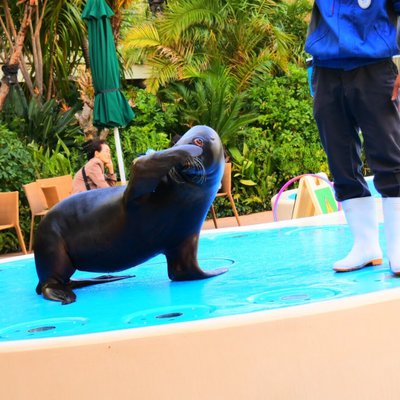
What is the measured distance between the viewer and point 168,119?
15797 mm

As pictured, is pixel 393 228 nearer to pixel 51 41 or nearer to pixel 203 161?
pixel 203 161

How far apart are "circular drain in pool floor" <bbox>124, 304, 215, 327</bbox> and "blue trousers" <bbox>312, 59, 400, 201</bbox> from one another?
104 cm

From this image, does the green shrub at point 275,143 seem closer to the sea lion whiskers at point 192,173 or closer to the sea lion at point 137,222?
the sea lion at point 137,222

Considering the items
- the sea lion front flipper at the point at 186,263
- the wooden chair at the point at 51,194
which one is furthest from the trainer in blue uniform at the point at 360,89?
the wooden chair at the point at 51,194

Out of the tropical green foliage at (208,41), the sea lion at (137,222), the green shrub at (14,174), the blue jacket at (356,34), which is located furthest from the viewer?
the tropical green foliage at (208,41)

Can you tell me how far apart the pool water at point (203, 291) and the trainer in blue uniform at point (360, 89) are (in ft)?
1.38

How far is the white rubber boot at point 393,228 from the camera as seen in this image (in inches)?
159

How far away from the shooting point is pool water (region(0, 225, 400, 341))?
375 cm

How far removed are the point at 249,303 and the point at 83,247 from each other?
3.32 ft

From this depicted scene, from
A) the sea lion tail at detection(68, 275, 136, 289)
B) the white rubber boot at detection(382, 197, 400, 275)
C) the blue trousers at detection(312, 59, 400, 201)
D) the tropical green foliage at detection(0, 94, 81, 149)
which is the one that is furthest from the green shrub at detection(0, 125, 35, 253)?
the white rubber boot at detection(382, 197, 400, 275)

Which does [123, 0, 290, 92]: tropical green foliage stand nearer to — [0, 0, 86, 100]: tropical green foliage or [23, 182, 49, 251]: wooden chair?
[0, 0, 86, 100]: tropical green foliage

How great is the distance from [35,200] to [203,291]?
7.42 metres

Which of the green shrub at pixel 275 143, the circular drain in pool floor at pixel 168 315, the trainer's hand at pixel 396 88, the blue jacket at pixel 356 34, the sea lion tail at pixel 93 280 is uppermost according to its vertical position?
the blue jacket at pixel 356 34

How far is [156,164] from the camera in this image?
13.0ft
